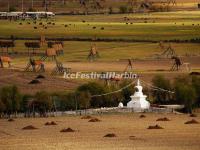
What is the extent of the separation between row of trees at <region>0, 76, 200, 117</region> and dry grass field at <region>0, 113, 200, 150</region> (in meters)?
1.66

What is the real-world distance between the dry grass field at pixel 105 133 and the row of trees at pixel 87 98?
1.66 meters

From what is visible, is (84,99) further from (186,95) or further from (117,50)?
(117,50)

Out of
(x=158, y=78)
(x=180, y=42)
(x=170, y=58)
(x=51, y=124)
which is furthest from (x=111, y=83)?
(x=180, y=42)

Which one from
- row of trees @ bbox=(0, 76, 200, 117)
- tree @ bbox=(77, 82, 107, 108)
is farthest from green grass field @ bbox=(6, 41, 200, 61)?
tree @ bbox=(77, 82, 107, 108)

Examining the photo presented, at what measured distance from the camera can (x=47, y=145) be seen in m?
35.8

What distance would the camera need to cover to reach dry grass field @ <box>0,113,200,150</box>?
35.8m

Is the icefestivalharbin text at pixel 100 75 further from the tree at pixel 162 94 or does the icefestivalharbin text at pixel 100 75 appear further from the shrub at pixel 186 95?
the shrub at pixel 186 95

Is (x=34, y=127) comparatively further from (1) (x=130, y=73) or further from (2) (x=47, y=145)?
(1) (x=130, y=73)

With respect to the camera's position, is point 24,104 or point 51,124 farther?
point 24,104

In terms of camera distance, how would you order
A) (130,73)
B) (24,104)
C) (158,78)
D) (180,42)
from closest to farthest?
(24,104)
(158,78)
(130,73)
(180,42)

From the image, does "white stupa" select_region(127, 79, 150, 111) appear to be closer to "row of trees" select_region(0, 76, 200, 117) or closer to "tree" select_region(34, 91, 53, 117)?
"row of trees" select_region(0, 76, 200, 117)

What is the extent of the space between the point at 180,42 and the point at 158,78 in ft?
116

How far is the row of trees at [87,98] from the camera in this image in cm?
4659

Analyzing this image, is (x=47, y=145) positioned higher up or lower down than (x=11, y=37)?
lower down
